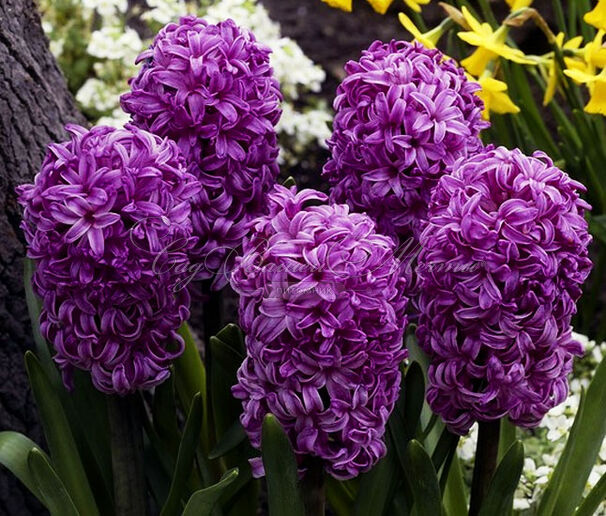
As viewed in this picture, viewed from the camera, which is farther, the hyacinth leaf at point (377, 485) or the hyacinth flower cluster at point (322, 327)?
the hyacinth leaf at point (377, 485)

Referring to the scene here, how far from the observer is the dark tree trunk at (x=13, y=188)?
1.76 metres

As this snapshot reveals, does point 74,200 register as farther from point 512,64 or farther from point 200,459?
point 512,64

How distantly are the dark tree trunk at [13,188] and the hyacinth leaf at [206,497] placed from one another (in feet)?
2.00

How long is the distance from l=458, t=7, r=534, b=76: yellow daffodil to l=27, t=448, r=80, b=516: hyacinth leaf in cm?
109

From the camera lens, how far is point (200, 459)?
1610 millimetres

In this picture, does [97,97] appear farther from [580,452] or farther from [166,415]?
[580,452]

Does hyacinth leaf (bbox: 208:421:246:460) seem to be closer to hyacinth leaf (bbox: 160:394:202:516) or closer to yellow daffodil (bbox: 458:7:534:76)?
hyacinth leaf (bbox: 160:394:202:516)

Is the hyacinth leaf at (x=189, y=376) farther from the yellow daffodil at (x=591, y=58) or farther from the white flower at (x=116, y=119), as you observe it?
the white flower at (x=116, y=119)

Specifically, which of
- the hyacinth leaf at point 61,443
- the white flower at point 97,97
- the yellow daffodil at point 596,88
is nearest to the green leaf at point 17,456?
the hyacinth leaf at point 61,443

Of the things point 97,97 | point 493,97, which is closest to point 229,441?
point 493,97

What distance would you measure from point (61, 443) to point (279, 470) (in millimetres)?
412

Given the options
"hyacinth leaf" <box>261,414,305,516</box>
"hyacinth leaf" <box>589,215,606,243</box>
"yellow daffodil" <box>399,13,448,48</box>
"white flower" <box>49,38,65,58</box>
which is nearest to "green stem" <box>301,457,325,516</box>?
"hyacinth leaf" <box>261,414,305,516</box>

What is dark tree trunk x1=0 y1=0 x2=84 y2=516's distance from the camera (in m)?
1.76

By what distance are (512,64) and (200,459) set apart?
1374mm
